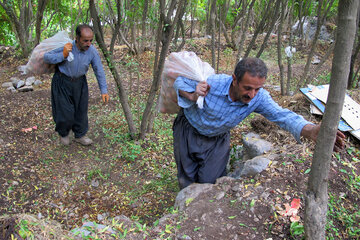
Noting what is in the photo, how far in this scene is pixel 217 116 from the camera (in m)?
2.40

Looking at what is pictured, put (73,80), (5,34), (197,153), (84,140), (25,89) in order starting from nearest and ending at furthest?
(197,153) → (73,80) → (84,140) → (25,89) → (5,34)

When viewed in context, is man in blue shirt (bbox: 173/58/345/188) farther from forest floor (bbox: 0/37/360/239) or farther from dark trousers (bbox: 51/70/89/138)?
dark trousers (bbox: 51/70/89/138)

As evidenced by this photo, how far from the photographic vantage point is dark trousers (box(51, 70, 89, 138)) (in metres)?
3.72

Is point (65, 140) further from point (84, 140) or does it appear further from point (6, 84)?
point (6, 84)

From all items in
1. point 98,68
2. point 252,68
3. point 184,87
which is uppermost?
point 252,68

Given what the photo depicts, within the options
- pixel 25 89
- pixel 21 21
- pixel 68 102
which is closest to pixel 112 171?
pixel 68 102

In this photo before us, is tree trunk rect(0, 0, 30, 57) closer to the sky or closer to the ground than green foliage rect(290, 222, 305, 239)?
closer to the sky

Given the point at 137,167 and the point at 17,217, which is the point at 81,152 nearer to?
the point at 137,167

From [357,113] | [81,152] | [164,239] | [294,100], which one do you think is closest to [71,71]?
[81,152]

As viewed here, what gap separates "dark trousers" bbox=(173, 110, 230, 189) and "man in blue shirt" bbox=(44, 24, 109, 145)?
157 centimetres

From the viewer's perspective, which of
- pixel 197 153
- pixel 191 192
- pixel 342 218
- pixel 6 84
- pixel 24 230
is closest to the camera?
pixel 24 230

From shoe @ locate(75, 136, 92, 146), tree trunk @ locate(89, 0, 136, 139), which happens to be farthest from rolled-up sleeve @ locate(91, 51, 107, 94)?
shoe @ locate(75, 136, 92, 146)

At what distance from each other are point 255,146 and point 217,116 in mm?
1117

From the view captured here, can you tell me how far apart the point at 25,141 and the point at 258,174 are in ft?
11.1
